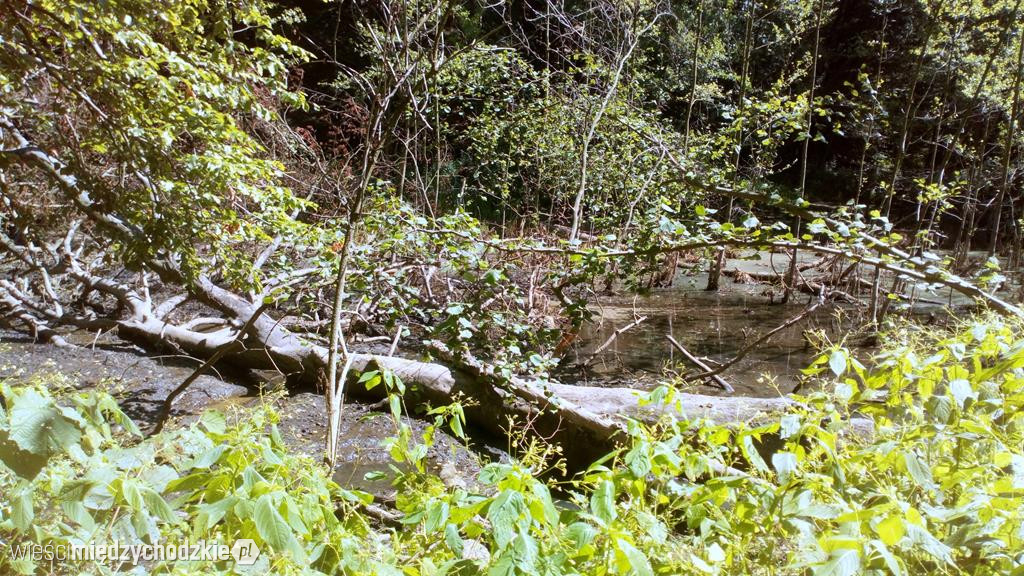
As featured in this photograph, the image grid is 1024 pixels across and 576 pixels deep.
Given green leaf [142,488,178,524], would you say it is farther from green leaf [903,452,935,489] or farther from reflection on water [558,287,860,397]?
reflection on water [558,287,860,397]

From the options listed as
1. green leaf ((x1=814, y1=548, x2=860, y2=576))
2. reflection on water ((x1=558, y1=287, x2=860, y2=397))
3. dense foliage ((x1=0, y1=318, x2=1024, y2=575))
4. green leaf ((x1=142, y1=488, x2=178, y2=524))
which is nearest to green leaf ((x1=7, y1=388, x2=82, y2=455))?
dense foliage ((x1=0, y1=318, x2=1024, y2=575))

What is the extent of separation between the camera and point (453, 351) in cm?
430

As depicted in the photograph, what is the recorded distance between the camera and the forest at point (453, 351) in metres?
1.16

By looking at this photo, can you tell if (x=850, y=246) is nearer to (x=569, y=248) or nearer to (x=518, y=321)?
(x=569, y=248)

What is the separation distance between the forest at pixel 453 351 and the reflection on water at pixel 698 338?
67 millimetres

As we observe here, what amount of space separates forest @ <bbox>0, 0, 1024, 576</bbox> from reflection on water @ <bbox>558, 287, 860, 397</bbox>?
0.07 m

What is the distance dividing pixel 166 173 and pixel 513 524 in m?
3.49

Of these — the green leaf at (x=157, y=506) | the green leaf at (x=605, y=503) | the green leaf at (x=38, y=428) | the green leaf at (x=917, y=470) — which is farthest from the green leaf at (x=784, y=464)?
the green leaf at (x=38, y=428)

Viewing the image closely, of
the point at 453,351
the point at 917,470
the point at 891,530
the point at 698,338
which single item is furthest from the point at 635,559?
the point at 698,338

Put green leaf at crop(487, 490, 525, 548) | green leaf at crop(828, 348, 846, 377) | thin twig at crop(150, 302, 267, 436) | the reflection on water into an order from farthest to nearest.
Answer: the reflection on water, thin twig at crop(150, 302, 267, 436), green leaf at crop(828, 348, 846, 377), green leaf at crop(487, 490, 525, 548)

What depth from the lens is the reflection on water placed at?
21.8 ft

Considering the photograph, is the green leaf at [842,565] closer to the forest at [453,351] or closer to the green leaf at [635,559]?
the forest at [453,351]

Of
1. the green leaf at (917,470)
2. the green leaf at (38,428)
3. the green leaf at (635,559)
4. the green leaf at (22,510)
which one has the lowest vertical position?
the green leaf at (635,559)

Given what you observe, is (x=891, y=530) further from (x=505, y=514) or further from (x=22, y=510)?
(x=22, y=510)
